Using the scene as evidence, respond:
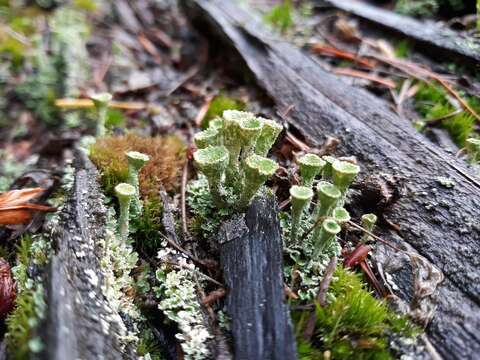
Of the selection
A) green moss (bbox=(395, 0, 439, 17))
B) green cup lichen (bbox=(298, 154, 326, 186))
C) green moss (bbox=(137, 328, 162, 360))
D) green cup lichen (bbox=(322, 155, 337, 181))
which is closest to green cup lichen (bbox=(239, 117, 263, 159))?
green cup lichen (bbox=(298, 154, 326, 186))

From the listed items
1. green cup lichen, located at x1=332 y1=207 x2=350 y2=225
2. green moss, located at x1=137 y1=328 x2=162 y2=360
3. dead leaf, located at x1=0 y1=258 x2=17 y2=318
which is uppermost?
green cup lichen, located at x1=332 y1=207 x2=350 y2=225

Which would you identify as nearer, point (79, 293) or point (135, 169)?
point (79, 293)

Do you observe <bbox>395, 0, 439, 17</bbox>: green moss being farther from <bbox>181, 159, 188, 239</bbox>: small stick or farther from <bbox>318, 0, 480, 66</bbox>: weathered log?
<bbox>181, 159, 188, 239</bbox>: small stick

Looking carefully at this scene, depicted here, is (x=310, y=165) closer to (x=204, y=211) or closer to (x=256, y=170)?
(x=256, y=170)

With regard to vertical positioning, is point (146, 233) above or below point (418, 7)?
below

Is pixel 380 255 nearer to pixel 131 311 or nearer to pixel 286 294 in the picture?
pixel 286 294

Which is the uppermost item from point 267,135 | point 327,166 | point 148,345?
point 267,135

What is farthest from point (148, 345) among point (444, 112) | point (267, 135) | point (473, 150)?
point (444, 112)
